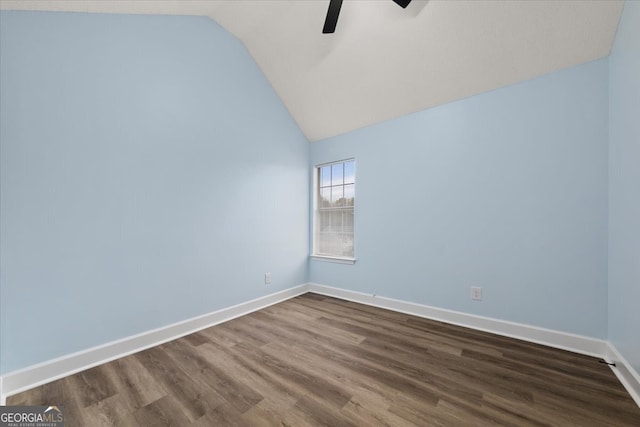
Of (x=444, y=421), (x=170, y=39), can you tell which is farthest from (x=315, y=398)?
(x=170, y=39)

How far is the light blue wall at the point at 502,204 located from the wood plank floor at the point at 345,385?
460 millimetres

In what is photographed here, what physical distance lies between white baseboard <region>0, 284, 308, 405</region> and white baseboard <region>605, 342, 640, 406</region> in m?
3.18

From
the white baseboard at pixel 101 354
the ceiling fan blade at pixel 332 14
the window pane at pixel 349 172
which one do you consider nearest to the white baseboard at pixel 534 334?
the window pane at pixel 349 172

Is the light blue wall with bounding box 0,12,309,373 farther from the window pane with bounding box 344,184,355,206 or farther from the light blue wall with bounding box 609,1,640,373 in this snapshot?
the light blue wall with bounding box 609,1,640,373

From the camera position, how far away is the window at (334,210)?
3.57 metres

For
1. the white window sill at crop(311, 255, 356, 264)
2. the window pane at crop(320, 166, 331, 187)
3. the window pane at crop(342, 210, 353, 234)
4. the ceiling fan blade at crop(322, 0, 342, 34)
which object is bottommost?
the white window sill at crop(311, 255, 356, 264)

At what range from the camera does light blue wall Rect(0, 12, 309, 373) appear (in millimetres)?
1642

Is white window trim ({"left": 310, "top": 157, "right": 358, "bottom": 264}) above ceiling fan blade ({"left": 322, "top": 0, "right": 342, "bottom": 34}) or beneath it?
beneath

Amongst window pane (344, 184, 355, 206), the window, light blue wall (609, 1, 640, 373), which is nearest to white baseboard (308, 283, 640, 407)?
light blue wall (609, 1, 640, 373)

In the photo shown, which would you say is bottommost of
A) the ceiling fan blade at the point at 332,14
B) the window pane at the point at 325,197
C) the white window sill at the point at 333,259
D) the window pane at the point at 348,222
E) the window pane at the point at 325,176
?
the white window sill at the point at 333,259

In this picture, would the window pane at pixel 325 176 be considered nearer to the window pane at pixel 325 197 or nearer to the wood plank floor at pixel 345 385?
the window pane at pixel 325 197

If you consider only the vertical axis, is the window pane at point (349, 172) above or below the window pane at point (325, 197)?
above

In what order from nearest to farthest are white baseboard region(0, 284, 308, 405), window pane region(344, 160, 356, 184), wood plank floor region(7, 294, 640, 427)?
wood plank floor region(7, 294, 640, 427) < white baseboard region(0, 284, 308, 405) < window pane region(344, 160, 356, 184)

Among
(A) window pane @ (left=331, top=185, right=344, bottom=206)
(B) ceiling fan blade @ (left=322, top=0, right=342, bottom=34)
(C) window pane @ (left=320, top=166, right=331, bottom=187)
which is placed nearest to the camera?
(B) ceiling fan blade @ (left=322, top=0, right=342, bottom=34)
